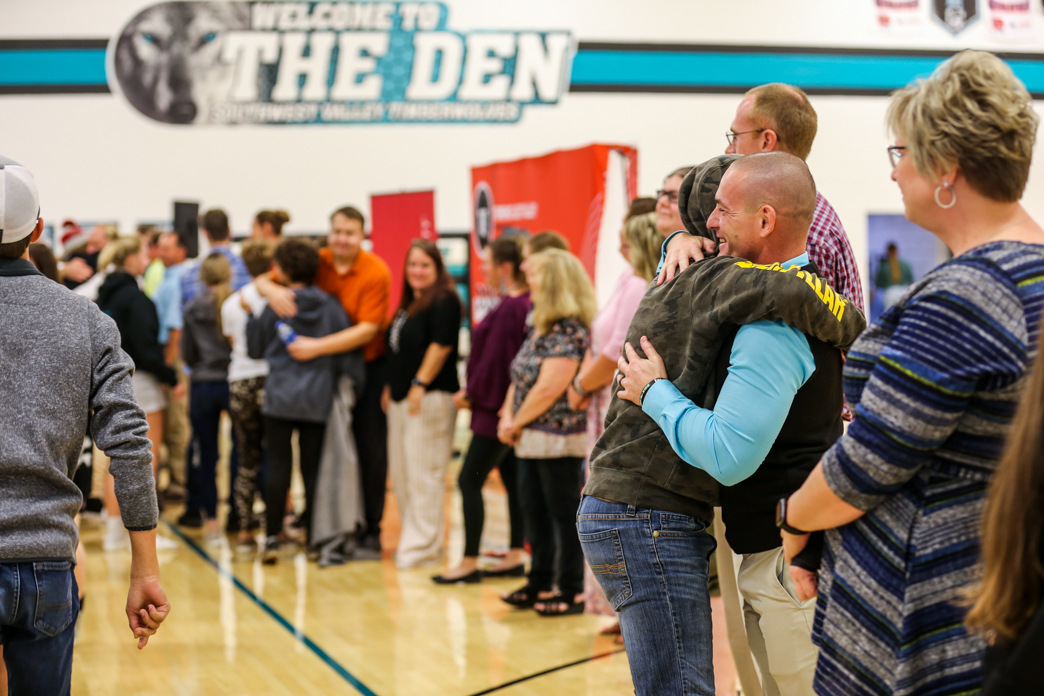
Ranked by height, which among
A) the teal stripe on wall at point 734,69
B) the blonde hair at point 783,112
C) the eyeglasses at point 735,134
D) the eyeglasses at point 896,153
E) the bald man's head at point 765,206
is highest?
the teal stripe on wall at point 734,69

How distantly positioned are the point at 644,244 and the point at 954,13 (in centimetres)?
879

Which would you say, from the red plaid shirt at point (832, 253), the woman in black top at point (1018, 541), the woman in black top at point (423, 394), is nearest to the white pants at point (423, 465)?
the woman in black top at point (423, 394)

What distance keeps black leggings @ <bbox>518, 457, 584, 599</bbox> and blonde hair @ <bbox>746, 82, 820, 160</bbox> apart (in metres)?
2.11

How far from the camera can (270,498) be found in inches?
201

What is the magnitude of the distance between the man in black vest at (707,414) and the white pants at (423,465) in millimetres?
3173

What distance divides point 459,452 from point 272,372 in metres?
3.51

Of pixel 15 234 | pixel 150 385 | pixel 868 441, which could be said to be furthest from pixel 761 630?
pixel 150 385

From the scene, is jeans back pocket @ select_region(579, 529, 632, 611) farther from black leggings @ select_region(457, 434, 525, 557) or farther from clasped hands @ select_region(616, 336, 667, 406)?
black leggings @ select_region(457, 434, 525, 557)

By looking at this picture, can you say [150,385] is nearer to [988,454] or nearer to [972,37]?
[988,454]

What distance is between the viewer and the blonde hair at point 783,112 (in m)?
2.27

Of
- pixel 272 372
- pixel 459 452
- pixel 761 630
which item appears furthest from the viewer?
pixel 459 452

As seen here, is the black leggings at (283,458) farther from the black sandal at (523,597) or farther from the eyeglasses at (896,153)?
the eyeglasses at (896,153)

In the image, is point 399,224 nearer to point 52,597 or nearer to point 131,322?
point 131,322

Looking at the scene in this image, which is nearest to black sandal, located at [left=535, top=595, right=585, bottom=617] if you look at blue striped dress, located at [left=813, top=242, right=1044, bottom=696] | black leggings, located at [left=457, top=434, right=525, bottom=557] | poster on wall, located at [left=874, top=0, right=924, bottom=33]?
black leggings, located at [left=457, top=434, right=525, bottom=557]
